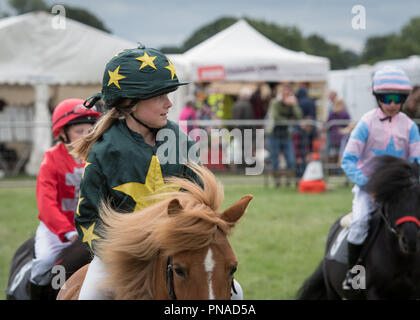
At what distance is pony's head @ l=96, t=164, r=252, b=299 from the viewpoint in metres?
2.28

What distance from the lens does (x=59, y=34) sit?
15633 mm

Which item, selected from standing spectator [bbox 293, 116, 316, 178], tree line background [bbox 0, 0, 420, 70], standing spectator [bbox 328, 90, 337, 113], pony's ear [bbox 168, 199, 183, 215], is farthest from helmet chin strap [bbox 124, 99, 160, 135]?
tree line background [bbox 0, 0, 420, 70]

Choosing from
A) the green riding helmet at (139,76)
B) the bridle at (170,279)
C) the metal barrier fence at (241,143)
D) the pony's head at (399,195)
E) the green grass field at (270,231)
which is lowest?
the green grass field at (270,231)

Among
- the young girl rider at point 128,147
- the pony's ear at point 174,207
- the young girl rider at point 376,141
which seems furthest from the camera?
the young girl rider at point 376,141

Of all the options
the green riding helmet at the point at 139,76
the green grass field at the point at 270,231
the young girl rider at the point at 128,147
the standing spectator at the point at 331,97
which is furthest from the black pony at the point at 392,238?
the standing spectator at the point at 331,97

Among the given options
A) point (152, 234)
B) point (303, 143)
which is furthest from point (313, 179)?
point (152, 234)

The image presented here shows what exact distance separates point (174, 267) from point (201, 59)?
14.7 m

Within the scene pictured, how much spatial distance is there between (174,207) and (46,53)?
14389 millimetres

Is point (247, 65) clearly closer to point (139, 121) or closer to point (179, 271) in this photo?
point (139, 121)

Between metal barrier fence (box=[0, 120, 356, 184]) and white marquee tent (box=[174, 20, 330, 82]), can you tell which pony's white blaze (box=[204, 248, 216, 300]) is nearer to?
metal barrier fence (box=[0, 120, 356, 184])

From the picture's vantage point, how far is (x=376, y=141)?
5.33 metres

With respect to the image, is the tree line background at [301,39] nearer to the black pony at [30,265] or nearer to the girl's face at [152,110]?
the black pony at [30,265]

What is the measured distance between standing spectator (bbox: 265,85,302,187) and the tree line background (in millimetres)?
37068

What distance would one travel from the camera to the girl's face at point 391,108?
5.24 metres
